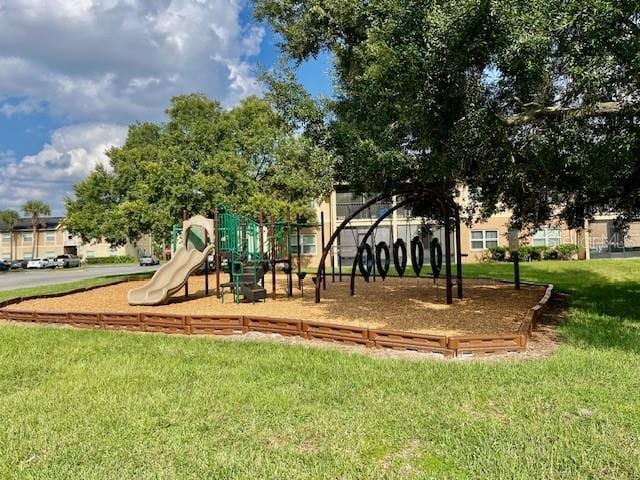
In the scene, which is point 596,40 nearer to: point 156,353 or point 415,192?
point 415,192

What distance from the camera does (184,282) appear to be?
1263 cm

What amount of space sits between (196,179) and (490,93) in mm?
14447

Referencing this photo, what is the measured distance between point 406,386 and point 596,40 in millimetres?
4691

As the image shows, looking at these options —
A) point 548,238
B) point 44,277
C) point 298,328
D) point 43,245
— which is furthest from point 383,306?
point 43,245

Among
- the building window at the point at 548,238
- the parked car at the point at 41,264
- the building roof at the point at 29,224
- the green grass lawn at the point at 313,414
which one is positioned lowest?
the green grass lawn at the point at 313,414

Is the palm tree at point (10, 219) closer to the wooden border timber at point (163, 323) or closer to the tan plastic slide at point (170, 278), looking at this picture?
the tan plastic slide at point (170, 278)

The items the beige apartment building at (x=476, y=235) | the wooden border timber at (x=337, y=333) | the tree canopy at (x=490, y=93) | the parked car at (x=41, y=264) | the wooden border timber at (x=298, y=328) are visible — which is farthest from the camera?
the parked car at (x=41, y=264)

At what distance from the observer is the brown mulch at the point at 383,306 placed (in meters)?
Answer: 8.88

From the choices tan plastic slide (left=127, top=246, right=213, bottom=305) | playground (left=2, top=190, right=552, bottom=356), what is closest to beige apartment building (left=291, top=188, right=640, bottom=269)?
playground (left=2, top=190, right=552, bottom=356)

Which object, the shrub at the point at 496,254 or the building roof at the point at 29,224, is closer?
the shrub at the point at 496,254

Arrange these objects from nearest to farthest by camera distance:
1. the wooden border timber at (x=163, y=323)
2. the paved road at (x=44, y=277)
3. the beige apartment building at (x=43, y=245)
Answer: the wooden border timber at (x=163, y=323)
the paved road at (x=44, y=277)
the beige apartment building at (x=43, y=245)

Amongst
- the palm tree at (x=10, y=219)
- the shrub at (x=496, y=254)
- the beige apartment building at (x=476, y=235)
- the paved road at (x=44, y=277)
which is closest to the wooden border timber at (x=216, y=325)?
the paved road at (x=44, y=277)

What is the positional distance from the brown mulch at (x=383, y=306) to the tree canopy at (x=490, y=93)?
2.65 metres

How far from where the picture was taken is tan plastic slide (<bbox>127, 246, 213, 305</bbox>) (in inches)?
479
